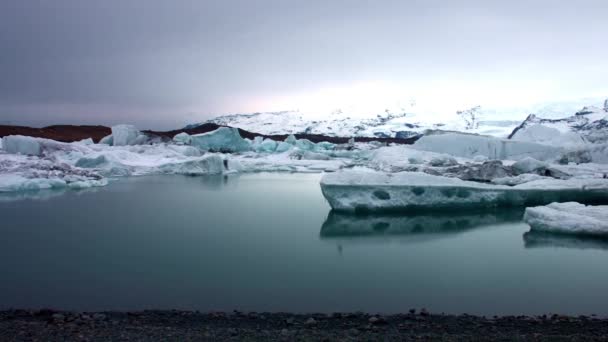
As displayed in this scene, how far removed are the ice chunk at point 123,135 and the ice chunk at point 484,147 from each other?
43.3 feet

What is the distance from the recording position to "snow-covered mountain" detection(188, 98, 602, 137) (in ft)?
199

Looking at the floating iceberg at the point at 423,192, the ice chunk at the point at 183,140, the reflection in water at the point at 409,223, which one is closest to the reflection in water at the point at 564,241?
the reflection in water at the point at 409,223

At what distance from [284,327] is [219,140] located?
21834 millimetres

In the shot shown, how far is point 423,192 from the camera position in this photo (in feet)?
25.1

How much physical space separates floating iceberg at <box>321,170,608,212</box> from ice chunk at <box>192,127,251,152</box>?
16605mm

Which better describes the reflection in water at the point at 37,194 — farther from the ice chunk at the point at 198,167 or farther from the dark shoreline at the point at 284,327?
the dark shoreline at the point at 284,327

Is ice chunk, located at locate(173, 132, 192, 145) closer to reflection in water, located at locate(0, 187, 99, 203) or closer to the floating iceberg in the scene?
reflection in water, located at locate(0, 187, 99, 203)

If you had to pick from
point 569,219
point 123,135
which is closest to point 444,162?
point 569,219

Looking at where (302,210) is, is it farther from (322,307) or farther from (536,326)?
(536,326)

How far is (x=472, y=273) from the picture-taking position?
14.6 feet

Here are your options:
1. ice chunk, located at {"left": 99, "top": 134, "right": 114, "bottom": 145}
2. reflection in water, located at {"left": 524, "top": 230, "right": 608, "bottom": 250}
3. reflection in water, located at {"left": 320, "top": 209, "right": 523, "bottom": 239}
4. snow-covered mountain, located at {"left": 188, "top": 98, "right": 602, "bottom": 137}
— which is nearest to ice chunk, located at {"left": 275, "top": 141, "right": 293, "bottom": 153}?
ice chunk, located at {"left": 99, "top": 134, "right": 114, "bottom": 145}

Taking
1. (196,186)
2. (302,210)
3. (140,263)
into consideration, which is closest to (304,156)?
(196,186)

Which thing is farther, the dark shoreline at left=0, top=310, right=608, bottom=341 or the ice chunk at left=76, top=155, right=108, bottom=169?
the ice chunk at left=76, top=155, right=108, bottom=169

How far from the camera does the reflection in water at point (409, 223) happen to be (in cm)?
642
